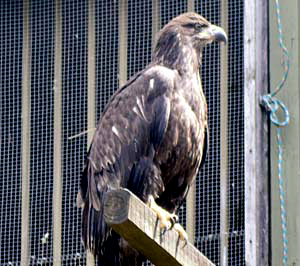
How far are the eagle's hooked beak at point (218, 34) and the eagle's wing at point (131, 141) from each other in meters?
0.38

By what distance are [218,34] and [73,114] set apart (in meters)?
1.03

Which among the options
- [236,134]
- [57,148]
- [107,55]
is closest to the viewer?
[236,134]

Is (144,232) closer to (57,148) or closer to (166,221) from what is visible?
(166,221)

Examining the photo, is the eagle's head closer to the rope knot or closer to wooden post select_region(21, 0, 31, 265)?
the rope knot

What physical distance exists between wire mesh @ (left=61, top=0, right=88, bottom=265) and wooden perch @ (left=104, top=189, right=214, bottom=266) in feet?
6.12

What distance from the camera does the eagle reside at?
7.36 m

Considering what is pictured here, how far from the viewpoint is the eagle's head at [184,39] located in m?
7.81

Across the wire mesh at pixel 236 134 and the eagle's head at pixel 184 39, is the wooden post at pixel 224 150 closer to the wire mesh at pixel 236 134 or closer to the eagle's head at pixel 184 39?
the wire mesh at pixel 236 134

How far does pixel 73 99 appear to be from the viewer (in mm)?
8250

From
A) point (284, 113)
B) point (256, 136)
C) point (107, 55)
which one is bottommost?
point (256, 136)

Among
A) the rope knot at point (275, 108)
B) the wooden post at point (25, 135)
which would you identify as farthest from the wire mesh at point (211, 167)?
the wooden post at point (25, 135)

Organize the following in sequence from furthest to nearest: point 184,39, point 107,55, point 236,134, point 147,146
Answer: point 107,55 < point 184,39 < point 236,134 < point 147,146

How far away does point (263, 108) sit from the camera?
781 cm

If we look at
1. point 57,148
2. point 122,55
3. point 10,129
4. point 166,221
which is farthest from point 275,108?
point 166,221
